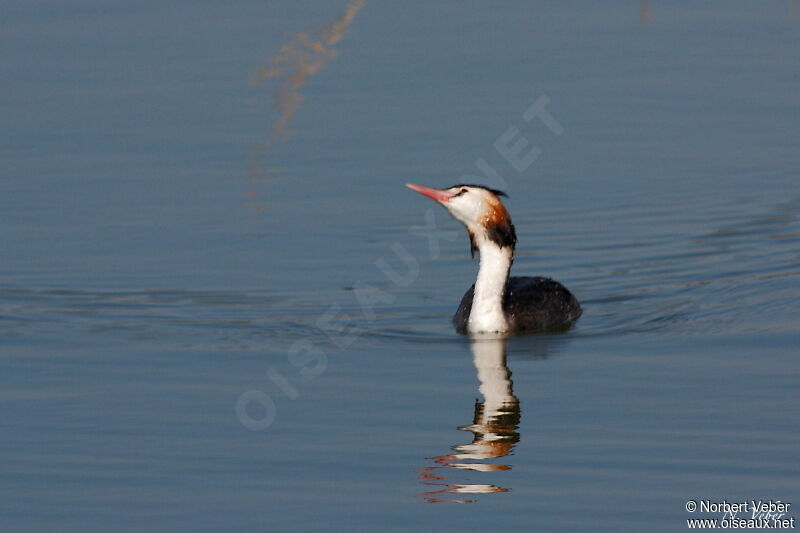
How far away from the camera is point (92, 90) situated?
23.7 meters

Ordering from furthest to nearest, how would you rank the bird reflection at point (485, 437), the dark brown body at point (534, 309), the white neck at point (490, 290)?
1. the dark brown body at point (534, 309)
2. the white neck at point (490, 290)
3. the bird reflection at point (485, 437)

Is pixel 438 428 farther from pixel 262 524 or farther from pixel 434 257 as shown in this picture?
pixel 434 257

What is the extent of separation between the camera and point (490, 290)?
15898 mm

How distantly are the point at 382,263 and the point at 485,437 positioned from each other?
566cm

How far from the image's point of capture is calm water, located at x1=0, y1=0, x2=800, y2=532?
36.6 ft

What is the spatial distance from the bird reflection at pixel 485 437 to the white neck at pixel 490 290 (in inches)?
32.2

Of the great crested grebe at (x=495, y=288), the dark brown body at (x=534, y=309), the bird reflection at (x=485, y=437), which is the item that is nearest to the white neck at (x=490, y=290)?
the great crested grebe at (x=495, y=288)

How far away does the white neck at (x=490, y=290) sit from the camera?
15.9 meters

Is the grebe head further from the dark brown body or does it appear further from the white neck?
the dark brown body

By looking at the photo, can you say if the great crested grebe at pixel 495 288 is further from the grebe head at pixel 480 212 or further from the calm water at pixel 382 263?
the calm water at pixel 382 263

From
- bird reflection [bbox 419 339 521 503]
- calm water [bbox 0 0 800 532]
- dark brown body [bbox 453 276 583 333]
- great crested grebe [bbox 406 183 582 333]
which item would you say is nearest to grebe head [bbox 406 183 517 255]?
great crested grebe [bbox 406 183 582 333]

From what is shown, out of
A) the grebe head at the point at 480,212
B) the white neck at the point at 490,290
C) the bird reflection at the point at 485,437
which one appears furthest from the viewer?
the white neck at the point at 490,290

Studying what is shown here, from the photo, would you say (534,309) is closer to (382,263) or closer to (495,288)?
(495,288)

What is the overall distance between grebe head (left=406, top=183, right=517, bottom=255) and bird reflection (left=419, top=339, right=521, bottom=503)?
137cm
